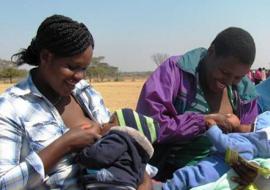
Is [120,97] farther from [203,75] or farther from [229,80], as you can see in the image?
[229,80]

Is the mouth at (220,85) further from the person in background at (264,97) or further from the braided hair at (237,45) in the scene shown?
the person in background at (264,97)

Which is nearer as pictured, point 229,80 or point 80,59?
point 80,59

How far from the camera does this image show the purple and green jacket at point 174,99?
3.34 m

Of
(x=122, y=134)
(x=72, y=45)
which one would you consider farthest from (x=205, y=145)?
(x=72, y=45)

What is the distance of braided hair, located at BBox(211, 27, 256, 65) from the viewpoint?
11.3 feet

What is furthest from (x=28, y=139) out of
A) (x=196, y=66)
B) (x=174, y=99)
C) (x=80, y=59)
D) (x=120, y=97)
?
(x=120, y=97)

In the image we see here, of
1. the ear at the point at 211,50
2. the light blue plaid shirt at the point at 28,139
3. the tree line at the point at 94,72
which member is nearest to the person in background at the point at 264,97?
the ear at the point at 211,50

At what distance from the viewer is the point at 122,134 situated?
101 inches

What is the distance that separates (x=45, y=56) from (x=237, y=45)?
142 cm

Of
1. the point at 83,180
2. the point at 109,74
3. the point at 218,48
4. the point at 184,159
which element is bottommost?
the point at 109,74

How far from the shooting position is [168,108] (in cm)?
342

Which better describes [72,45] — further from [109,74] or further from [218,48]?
[109,74]

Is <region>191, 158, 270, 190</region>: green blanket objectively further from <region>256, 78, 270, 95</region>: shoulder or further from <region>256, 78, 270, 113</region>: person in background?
<region>256, 78, 270, 95</region>: shoulder

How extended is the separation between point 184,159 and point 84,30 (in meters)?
1.24
